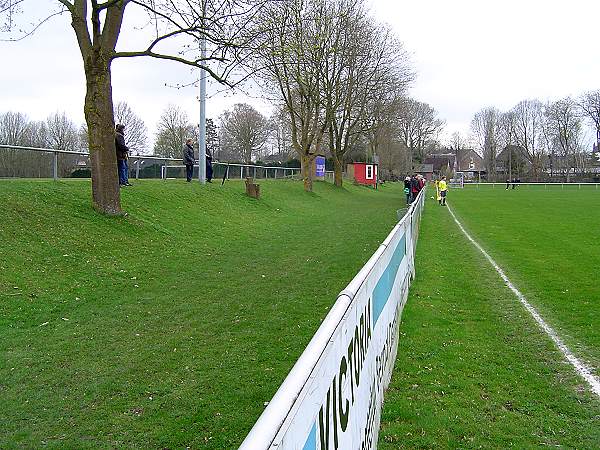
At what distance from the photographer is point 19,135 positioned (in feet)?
174

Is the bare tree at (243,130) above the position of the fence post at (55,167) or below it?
above

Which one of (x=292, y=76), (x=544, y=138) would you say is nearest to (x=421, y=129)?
(x=544, y=138)

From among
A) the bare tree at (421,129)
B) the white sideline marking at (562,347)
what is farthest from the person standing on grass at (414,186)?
the bare tree at (421,129)

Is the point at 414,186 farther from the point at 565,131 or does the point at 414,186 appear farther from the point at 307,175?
the point at 565,131

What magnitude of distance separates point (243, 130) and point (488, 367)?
213 feet

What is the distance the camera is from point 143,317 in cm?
809

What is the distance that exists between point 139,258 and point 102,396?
7.27 m

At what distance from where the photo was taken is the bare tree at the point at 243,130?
69.2 metres

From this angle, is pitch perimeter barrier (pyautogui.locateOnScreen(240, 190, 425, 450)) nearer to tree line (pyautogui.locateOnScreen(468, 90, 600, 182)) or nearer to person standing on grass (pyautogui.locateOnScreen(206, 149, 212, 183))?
person standing on grass (pyautogui.locateOnScreen(206, 149, 212, 183))

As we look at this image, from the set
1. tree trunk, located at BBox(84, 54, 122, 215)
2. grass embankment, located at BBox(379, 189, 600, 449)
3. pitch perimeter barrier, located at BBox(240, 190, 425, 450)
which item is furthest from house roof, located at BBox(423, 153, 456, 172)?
pitch perimeter barrier, located at BBox(240, 190, 425, 450)

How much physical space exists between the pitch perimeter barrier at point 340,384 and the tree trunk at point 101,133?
10821 millimetres

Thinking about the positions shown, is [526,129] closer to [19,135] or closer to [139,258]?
[19,135]

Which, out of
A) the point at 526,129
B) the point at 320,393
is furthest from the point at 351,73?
the point at 526,129

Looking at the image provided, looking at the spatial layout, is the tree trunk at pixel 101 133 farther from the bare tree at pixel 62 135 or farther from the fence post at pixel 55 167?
the bare tree at pixel 62 135
